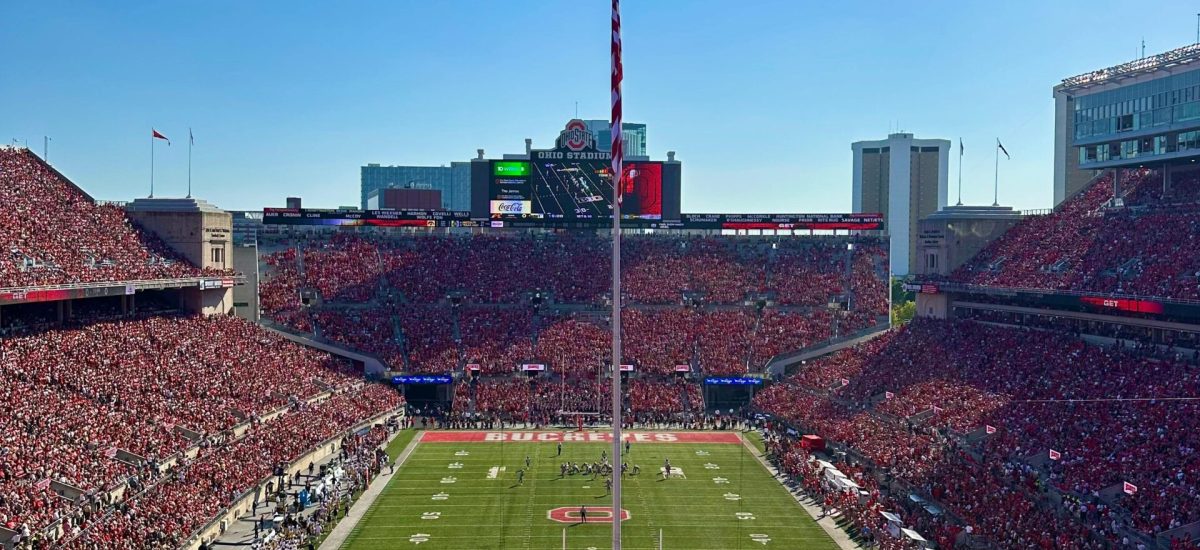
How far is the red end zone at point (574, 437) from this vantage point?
47.2 metres

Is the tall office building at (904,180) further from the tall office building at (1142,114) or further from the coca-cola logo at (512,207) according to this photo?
the tall office building at (1142,114)

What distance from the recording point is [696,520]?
33.7 metres

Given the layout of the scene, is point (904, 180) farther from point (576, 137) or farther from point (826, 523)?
point (826, 523)

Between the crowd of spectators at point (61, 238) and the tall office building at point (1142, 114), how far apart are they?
44.0 m

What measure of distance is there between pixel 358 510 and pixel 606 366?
76.1 feet

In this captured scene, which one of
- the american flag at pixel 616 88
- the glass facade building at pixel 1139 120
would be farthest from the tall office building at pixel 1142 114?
the american flag at pixel 616 88

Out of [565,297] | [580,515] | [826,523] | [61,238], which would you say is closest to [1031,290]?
[826,523]

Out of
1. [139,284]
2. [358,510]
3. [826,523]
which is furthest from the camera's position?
[139,284]

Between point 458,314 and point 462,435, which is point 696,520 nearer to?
point 462,435

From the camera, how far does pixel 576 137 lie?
6366 cm

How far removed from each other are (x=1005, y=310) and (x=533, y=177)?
91.0 ft

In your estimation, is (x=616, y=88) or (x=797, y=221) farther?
(x=797, y=221)

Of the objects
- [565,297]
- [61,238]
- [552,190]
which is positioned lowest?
[565,297]

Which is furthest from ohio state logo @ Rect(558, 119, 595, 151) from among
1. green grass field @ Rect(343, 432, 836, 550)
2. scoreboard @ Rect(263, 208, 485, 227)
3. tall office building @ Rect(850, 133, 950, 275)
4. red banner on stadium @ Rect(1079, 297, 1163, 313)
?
tall office building @ Rect(850, 133, 950, 275)
